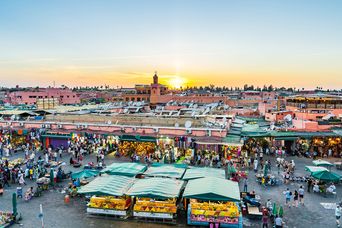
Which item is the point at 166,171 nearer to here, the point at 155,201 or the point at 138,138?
the point at 155,201

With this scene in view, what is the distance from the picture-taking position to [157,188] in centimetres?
1491

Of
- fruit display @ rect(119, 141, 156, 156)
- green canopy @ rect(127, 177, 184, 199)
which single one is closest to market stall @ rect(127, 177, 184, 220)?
green canopy @ rect(127, 177, 184, 199)

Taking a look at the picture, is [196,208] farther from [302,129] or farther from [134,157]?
[302,129]

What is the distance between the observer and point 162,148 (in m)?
27.2

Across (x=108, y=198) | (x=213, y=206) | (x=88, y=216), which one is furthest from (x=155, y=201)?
(x=88, y=216)

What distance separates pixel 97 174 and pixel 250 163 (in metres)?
12.4

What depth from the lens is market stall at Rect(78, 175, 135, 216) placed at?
1477 cm

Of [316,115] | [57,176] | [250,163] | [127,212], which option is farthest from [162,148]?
[316,115]

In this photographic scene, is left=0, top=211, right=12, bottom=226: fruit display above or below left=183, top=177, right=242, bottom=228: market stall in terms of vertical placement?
below

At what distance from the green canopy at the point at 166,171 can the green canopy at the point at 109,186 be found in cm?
146

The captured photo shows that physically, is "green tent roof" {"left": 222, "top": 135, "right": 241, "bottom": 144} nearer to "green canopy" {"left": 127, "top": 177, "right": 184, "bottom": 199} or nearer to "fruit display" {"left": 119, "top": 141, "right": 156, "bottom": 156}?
"fruit display" {"left": 119, "top": 141, "right": 156, "bottom": 156}

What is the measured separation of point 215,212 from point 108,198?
17.7 ft

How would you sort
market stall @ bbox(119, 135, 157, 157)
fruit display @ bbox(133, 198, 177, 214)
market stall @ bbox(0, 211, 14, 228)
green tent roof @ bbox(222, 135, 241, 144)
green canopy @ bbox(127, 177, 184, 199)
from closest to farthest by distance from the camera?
market stall @ bbox(0, 211, 14, 228) → fruit display @ bbox(133, 198, 177, 214) → green canopy @ bbox(127, 177, 184, 199) → green tent roof @ bbox(222, 135, 241, 144) → market stall @ bbox(119, 135, 157, 157)

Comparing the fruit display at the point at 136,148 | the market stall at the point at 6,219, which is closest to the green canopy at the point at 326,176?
the fruit display at the point at 136,148
